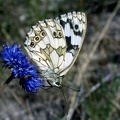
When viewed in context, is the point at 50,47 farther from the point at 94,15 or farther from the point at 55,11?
the point at 94,15

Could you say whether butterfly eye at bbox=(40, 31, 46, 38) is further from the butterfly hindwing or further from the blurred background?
the blurred background

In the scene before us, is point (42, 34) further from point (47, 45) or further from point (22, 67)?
point (22, 67)

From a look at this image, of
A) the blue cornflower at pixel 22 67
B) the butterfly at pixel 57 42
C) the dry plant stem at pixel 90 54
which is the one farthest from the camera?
the dry plant stem at pixel 90 54

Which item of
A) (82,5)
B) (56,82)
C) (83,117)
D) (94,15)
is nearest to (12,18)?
(82,5)

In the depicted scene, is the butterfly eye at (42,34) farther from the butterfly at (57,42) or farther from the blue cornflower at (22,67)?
the blue cornflower at (22,67)

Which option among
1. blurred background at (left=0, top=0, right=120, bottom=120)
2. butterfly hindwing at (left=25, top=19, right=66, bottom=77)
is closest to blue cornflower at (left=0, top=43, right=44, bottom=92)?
butterfly hindwing at (left=25, top=19, right=66, bottom=77)

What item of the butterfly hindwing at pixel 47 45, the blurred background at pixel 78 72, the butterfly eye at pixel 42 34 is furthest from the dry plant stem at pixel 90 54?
the butterfly eye at pixel 42 34

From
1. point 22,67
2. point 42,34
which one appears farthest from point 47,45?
point 22,67
